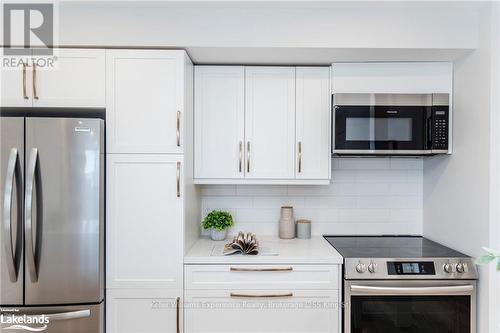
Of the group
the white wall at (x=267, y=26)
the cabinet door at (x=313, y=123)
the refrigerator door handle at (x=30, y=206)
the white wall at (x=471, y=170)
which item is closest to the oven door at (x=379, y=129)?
the cabinet door at (x=313, y=123)

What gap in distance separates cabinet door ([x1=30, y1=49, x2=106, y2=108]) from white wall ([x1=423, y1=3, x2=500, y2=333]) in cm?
216

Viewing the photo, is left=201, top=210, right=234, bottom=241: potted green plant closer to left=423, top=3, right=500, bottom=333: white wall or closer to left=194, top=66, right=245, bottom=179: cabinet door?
left=194, top=66, right=245, bottom=179: cabinet door

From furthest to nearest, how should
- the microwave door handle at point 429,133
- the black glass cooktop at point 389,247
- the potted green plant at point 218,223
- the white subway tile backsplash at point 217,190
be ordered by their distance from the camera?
the white subway tile backsplash at point 217,190, the potted green plant at point 218,223, the microwave door handle at point 429,133, the black glass cooktop at point 389,247

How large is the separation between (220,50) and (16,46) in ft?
3.83

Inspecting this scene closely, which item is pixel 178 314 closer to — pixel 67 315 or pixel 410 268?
pixel 67 315

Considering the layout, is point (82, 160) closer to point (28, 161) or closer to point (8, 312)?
point (28, 161)

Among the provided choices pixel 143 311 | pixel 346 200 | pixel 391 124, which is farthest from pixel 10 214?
pixel 391 124

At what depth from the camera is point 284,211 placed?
244 cm

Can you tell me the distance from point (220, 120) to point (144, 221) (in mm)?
816

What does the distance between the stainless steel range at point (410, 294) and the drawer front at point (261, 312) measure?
0.13m

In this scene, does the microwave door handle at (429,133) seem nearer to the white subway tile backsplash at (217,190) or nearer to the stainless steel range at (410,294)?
the stainless steel range at (410,294)

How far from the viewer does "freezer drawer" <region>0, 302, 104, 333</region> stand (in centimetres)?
177

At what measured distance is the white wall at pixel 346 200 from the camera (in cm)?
253

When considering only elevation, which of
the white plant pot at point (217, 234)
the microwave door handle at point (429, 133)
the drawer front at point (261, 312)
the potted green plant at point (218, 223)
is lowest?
the drawer front at point (261, 312)
